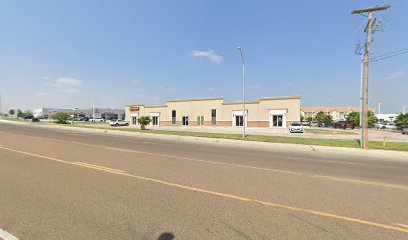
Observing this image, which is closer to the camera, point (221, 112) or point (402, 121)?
point (402, 121)

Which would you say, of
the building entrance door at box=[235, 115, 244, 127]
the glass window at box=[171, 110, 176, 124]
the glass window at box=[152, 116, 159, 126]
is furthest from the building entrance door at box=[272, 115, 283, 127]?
the glass window at box=[152, 116, 159, 126]

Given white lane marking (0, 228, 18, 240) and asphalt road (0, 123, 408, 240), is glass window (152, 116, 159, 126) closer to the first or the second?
asphalt road (0, 123, 408, 240)

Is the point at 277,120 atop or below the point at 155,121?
atop

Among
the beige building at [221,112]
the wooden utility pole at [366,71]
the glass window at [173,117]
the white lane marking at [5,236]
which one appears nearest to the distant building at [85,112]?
the beige building at [221,112]

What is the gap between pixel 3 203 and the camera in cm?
469

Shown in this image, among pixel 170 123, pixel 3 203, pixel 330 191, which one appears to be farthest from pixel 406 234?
pixel 170 123

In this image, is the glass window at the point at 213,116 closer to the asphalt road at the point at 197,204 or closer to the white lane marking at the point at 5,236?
the asphalt road at the point at 197,204

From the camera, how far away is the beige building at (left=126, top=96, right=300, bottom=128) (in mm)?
43000

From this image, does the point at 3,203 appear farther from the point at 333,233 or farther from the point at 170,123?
the point at 170,123

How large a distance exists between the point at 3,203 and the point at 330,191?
744cm

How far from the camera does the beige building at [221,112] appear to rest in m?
43.0

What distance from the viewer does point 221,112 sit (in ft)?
160

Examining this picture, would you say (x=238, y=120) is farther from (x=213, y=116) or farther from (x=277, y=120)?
(x=277, y=120)

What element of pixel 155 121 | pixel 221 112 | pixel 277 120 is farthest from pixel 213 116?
pixel 155 121
